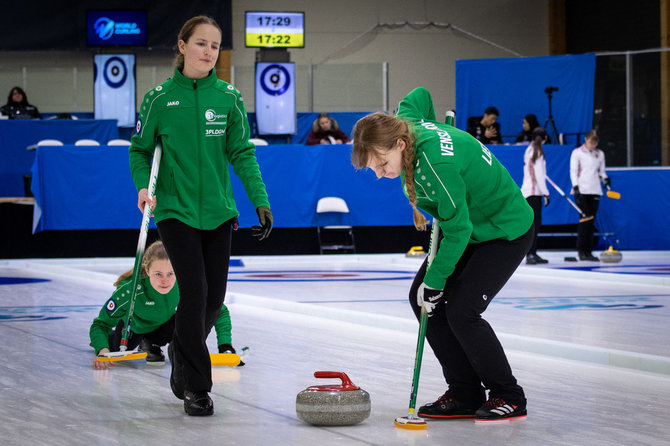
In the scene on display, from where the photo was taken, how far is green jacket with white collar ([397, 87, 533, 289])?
Answer: 299cm

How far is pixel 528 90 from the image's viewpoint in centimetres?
1483

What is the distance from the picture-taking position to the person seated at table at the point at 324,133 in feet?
45.6

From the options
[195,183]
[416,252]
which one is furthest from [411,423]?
[416,252]

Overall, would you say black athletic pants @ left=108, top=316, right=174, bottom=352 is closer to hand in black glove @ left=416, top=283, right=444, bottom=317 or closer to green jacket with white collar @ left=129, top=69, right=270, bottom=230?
green jacket with white collar @ left=129, top=69, right=270, bottom=230

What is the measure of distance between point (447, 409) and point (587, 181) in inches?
326

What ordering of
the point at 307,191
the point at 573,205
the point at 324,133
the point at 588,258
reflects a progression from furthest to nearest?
1. the point at 324,133
2. the point at 573,205
3. the point at 307,191
4. the point at 588,258

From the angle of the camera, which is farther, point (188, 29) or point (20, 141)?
point (20, 141)

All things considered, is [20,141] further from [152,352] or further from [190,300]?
[190,300]

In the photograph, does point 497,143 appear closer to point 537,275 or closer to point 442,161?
point 537,275

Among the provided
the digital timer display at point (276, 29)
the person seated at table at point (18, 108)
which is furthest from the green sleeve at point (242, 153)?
the digital timer display at point (276, 29)

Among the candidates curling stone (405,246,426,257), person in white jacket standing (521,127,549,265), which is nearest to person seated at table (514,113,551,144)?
curling stone (405,246,426,257)

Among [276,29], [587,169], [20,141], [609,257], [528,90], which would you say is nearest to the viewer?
[609,257]

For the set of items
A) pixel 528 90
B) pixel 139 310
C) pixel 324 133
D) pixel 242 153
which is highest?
pixel 528 90

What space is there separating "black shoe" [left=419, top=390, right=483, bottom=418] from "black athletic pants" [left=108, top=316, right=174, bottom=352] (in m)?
1.66
